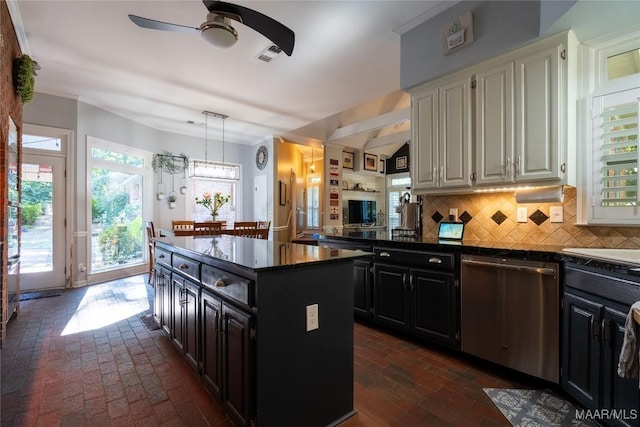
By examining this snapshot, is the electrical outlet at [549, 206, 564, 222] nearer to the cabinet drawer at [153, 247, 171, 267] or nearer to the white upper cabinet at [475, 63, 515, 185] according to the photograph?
the white upper cabinet at [475, 63, 515, 185]

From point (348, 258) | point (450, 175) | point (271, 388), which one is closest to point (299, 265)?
point (348, 258)

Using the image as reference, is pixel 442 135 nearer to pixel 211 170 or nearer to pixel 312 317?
pixel 312 317

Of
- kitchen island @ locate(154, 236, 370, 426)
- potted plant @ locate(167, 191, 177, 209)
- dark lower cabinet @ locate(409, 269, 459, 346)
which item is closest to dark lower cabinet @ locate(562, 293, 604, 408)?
dark lower cabinet @ locate(409, 269, 459, 346)

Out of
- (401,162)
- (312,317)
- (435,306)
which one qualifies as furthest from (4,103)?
(401,162)

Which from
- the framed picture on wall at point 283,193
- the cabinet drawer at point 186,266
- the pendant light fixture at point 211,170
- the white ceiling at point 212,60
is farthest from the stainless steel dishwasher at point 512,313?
the framed picture on wall at point 283,193

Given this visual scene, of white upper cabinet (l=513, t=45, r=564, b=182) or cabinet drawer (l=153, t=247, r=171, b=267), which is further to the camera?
cabinet drawer (l=153, t=247, r=171, b=267)

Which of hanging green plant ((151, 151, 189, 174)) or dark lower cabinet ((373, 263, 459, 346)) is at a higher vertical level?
hanging green plant ((151, 151, 189, 174))

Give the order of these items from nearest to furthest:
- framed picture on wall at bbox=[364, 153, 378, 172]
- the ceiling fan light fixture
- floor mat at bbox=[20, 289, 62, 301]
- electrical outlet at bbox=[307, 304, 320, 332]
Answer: electrical outlet at bbox=[307, 304, 320, 332] < the ceiling fan light fixture < floor mat at bbox=[20, 289, 62, 301] < framed picture on wall at bbox=[364, 153, 378, 172]

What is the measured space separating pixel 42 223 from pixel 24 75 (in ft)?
7.63

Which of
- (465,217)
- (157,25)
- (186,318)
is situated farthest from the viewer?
(465,217)

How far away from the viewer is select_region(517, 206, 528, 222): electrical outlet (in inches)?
102

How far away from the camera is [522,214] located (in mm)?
2598

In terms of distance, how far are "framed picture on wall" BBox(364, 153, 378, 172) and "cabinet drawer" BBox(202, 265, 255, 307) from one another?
6.93 meters

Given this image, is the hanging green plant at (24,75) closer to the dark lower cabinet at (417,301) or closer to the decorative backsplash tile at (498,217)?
the dark lower cabinet at (417,301)
